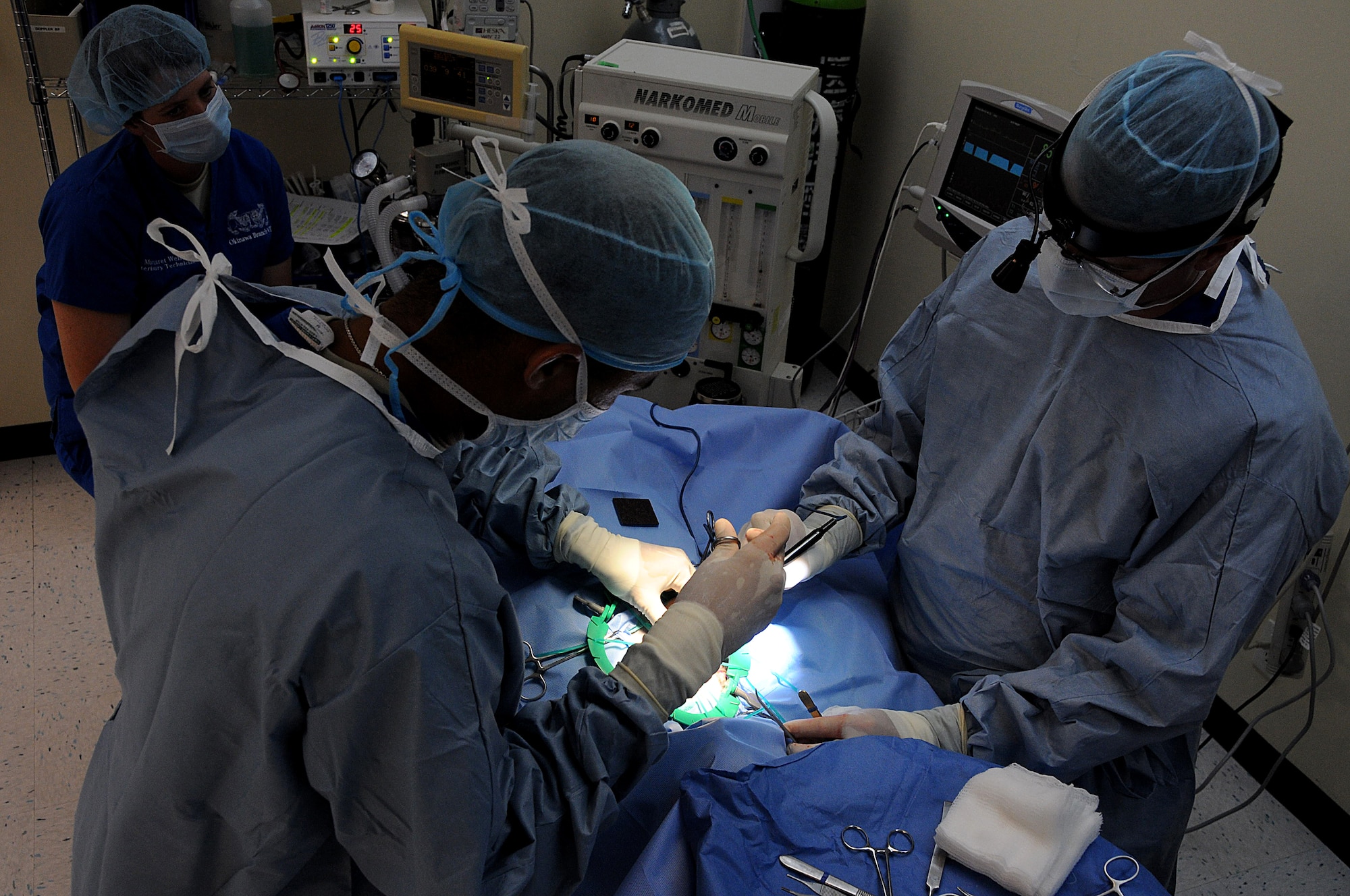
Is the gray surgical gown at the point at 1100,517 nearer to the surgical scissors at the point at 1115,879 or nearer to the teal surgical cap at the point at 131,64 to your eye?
the surgical scissors at the point at 1115,879

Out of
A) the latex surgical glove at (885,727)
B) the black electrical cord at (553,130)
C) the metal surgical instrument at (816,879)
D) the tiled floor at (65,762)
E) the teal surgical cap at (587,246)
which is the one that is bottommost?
the tiled floor at (65,762)

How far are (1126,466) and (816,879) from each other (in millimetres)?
697

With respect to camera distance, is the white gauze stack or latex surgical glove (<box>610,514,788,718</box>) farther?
latex surgical glove (<box>610,514,788,718</box>)

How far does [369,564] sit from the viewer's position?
885 millimetres

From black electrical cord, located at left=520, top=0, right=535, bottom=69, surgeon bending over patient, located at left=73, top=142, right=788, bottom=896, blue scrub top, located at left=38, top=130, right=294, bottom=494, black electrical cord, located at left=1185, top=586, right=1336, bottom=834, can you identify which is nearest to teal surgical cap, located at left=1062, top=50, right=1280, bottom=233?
surgeon bending over patient, located at left=73, top=142, right=788, bottom=896

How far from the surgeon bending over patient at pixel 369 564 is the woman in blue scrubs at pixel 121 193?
3.12 ft

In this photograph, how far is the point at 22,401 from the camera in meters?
2.98

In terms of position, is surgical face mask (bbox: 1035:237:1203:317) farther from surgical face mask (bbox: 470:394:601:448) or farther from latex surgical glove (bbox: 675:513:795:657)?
surgical face mask (bbox: 470:394:601:448)

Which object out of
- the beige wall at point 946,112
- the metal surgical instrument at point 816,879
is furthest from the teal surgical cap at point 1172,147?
the beige wall at point 946,112

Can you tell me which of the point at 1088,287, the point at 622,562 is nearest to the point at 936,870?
the point at 622,562

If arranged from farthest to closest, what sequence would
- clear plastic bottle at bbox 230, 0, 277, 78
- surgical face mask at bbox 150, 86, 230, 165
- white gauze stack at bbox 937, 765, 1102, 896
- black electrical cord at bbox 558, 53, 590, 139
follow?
black electrical cord at bbox 558, 53, 590, 139, clear plastic bottle at bbox 230, 0, 277, 78, surgical face mask at bbox 150, 86, 230, 165, white gauze stack at bbox 937, 765, 1102, 896

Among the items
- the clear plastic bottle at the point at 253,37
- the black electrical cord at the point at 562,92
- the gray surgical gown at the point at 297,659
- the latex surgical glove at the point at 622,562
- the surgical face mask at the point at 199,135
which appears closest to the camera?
the gray surgical gown at the point at 297,659

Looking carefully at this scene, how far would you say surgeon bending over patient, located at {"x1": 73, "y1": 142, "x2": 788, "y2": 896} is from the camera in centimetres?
89

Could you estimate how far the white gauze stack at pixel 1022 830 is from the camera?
107 centimetres
